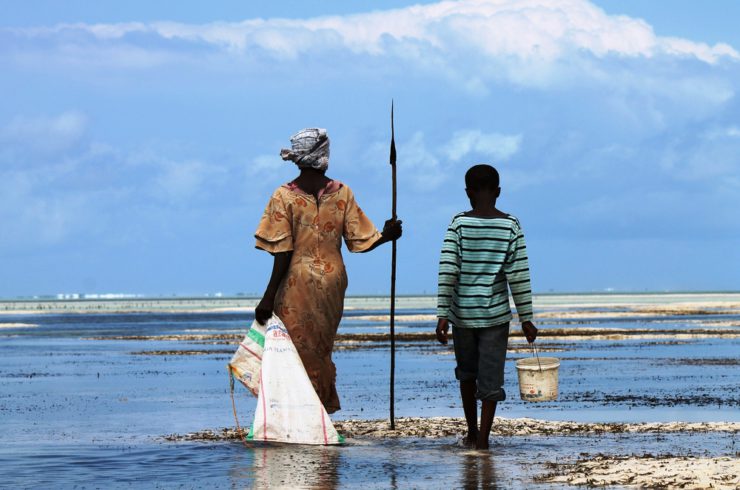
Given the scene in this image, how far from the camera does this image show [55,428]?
1269 cm

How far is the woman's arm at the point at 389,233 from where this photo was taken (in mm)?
10547

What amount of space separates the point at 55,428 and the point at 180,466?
3678 mm

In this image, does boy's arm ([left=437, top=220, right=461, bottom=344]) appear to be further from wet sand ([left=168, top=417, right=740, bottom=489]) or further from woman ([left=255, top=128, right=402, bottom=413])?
wet sand ([left=168, top=417, right=740, bottom=489])

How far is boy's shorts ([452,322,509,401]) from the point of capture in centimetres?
1002

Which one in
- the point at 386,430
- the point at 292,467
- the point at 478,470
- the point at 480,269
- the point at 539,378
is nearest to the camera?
the point at 478,470

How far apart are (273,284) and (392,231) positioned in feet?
3.45

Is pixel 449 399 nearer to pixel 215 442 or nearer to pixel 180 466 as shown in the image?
pixel 215 442

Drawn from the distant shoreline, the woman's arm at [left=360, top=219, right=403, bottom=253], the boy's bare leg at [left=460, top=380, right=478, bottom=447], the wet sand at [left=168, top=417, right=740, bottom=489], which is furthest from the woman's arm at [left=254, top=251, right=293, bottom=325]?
the distant shoreline

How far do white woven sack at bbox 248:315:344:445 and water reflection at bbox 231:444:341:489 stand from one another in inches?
4.5

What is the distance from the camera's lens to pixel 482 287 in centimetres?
1011

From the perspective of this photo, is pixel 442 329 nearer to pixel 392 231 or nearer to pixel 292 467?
pixel 392 231

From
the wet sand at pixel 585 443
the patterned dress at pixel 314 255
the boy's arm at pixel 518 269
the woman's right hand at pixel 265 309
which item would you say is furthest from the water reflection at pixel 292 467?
the boy's arm at pixel 518 269

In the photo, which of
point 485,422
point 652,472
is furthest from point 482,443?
point 652,472

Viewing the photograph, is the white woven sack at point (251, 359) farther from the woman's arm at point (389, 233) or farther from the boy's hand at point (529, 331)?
the boy's hand at point (529, 331)
